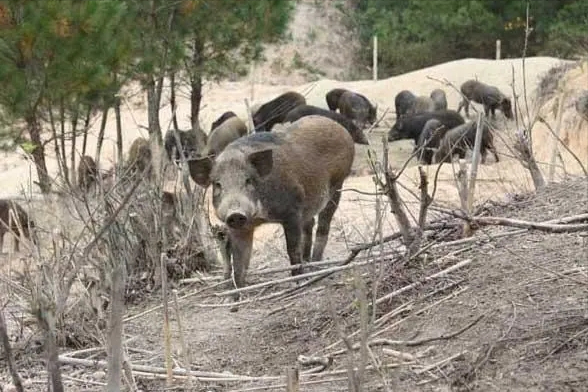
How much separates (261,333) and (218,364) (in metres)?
0.39

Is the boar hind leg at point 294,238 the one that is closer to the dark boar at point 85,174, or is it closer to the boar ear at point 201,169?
the boar ear at point 201,169

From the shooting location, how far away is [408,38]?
124 feet

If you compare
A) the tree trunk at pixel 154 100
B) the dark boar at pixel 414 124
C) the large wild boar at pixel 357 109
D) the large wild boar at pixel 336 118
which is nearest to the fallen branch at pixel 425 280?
the tree trunk at pixel 154 100

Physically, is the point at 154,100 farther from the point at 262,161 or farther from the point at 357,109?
the point at 357,109

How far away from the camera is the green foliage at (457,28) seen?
32.2 meters

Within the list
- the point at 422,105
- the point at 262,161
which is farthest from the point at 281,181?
the point at 422,105

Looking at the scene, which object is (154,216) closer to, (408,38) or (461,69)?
(461,69)

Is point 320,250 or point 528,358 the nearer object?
point 528,358

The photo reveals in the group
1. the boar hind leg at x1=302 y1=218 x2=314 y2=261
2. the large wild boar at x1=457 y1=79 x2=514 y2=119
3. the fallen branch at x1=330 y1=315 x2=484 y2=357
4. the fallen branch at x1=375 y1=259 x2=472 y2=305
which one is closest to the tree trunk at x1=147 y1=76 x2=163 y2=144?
the boar hind leg at x1=302 y1=218 x2=314 y2=261

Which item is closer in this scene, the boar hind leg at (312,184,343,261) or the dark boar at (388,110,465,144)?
the boar hind leg at (312,184,343,261)

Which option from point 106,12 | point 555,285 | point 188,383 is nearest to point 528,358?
point 555,285

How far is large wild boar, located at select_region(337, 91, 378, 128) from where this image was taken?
80.0 ft

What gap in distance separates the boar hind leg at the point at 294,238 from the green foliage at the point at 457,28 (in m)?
21.9

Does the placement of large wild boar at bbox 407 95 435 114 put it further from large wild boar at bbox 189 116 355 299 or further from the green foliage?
large wild boar at bbox 189 116 355 299
